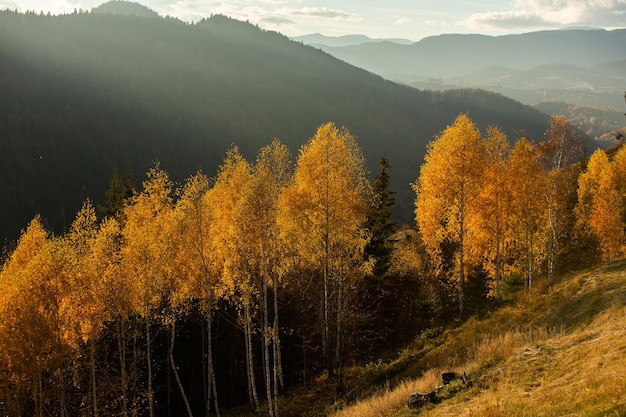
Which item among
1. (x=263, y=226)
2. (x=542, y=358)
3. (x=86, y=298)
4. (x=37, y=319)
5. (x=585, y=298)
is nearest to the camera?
(x=542, y=358)

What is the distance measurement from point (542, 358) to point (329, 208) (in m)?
13.0

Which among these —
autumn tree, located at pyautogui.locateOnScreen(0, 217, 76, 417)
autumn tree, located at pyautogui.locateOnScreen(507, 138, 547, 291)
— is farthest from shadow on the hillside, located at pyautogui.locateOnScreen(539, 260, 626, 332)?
autumn tree, located at pyautogui.locateOnScreen(0, 217, 76, 417)

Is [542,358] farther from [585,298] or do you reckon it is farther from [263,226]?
[263,226]

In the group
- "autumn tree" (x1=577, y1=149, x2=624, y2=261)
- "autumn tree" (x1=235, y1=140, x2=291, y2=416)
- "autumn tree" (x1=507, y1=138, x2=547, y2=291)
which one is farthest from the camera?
"autumn tree" (x1=577, y1=149, x2=624, y2=261)

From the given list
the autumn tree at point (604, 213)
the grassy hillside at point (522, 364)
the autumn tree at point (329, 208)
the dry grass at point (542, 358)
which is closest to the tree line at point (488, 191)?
the autumn tree at point (604, 213)

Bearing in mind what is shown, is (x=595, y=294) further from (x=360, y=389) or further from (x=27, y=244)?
(x=27, y=244)

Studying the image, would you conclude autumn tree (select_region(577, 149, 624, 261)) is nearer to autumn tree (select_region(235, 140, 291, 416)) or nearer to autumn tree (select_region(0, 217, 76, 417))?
autumn tree (select_region(235, 140, 291, 416))

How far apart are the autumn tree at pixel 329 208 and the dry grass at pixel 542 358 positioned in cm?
697

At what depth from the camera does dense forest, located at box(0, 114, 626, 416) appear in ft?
79.2

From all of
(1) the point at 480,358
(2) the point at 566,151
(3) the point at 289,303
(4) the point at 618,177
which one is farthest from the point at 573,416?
(4) the point at 618,177

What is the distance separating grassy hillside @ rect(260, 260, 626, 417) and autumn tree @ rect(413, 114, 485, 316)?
6224mm

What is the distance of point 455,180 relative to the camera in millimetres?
30172

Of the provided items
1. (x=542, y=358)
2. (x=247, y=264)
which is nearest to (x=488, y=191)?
(x=542, y=358)

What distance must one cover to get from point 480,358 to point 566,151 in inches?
897
